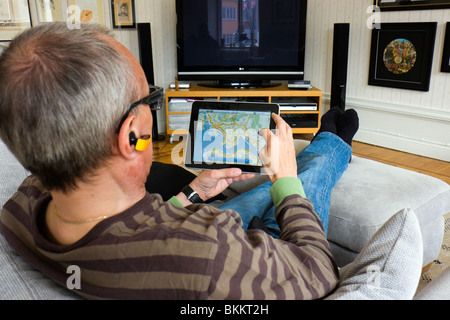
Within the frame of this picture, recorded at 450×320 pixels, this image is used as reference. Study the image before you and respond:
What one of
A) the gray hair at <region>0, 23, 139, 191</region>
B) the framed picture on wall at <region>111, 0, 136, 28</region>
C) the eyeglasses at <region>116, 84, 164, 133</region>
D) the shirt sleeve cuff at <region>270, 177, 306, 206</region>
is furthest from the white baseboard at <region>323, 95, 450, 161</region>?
the gray hair at <region>0, 23, 139, 191</region>

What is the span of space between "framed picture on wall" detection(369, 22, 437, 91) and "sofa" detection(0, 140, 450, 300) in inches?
67.2

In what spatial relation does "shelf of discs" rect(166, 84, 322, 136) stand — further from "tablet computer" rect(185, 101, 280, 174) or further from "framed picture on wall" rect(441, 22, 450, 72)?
"tablet computer" rect(185, 101, 280, 174)

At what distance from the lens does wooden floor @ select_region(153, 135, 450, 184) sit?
299cm

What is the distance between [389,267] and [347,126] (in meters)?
1.14

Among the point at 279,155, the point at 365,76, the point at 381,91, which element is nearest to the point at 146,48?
the point at 365,76

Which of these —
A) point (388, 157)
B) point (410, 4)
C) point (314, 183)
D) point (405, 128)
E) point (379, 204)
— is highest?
point (410, 4)

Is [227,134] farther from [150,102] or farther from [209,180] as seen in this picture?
[150,102]

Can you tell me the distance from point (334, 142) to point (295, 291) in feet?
3.24

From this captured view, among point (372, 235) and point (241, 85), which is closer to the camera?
point (372, 235)

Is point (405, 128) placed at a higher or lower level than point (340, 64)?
lower

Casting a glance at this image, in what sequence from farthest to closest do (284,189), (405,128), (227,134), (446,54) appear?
(405,128)
(446,54)
(227,134)
(284,189)

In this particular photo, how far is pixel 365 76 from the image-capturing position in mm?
3672

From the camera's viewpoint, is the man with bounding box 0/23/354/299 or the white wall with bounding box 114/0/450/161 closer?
the man with bounding box 0/23/354/299

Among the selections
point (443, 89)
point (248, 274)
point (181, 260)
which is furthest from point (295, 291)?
point (443, 89)
